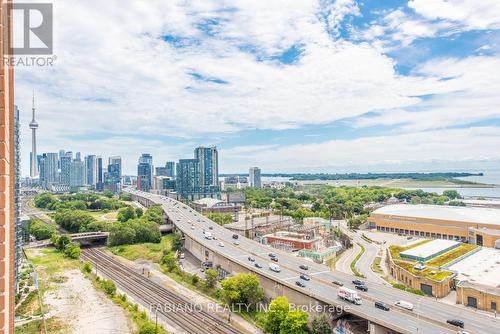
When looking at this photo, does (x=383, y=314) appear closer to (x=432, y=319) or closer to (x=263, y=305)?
(x=432, y=319)

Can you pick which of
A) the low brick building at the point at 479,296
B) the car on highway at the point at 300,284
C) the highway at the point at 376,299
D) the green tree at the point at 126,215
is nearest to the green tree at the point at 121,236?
the green tree at the point at 126,215

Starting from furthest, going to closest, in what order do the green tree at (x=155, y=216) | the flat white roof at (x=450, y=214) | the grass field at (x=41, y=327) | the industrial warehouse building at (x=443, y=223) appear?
the green tree at (x=155, y=216), the flat white roof at (x=450, y=214), the industrial warehouse building at (x=443, y=223), the grass field at (x=41, y=327)

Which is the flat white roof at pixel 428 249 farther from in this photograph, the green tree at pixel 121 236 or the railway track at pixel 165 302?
the green tree at pixel 121 236

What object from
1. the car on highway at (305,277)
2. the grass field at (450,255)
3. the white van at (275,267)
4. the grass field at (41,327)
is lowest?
the grass field at (41,327)

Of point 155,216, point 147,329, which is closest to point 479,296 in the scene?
point 147,329

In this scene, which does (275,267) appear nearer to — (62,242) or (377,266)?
(377,266)

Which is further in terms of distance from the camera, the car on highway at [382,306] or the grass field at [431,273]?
the grass field at [431,273]

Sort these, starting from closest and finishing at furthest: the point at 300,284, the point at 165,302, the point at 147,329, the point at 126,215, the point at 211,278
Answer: the point at 147,329 < the point at 300,284 < the point at 165,302 < the point at 211,278 < the point at 126,215
